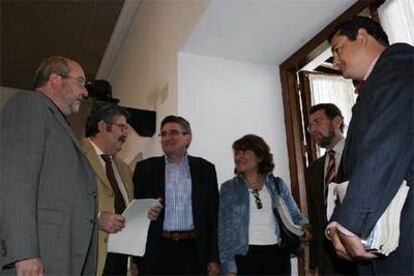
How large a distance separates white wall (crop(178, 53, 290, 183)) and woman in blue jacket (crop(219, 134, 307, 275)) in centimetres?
70

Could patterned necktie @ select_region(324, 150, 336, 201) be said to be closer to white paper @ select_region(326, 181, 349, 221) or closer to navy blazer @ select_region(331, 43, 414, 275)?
white paper @ select_region(326, 181, 349, 221)

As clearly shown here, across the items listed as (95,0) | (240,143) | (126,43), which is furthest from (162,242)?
(126,43)

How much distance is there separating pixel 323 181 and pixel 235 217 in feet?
1.67

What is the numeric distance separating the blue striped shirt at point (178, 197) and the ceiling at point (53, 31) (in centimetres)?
276

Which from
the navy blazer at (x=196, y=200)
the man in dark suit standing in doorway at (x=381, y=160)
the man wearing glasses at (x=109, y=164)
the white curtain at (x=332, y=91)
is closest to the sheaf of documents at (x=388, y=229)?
the man in dark suit standing in doorway at (x=381, y=160)

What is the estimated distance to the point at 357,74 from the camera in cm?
142

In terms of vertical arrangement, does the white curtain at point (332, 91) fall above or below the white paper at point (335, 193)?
above

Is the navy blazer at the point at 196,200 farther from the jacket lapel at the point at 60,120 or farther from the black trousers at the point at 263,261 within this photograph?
the jacket lapel at the point at 60,120

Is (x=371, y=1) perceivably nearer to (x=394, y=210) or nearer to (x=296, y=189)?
(x=296, y=189)

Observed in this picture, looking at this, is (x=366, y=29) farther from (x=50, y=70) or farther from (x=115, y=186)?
(x=115, y=186)

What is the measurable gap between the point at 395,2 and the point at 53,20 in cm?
371

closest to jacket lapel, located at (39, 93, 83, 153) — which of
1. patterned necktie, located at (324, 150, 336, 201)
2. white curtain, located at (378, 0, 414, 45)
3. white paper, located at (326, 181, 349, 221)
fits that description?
white paper, located at (326, 181, 349, 221)

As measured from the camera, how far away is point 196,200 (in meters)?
2.42

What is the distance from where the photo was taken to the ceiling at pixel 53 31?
4672 millimetres
